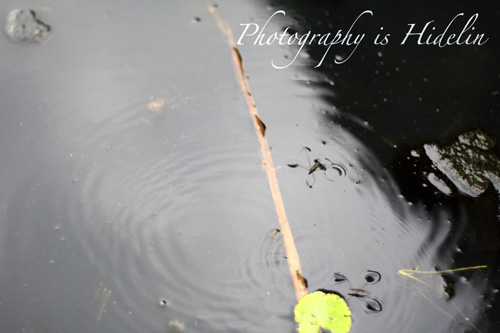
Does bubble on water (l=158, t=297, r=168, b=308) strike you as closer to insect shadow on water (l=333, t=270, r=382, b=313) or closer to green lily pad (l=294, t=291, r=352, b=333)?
green lily pad (l=294, t=291, r=352, b=333)

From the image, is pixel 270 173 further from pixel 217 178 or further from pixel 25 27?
pixel 25 27

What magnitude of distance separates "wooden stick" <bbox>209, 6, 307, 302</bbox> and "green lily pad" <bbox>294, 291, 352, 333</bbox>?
59mm

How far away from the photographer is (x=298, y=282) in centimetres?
187

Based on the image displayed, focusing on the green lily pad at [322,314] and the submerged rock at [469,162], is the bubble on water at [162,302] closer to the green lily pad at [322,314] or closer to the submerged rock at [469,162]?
the green lily pad at [322,314]

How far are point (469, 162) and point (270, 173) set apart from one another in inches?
39.7

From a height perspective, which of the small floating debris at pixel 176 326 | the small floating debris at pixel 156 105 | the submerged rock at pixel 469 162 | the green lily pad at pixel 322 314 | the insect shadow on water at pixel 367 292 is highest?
the submerged rock at pixel 469 162

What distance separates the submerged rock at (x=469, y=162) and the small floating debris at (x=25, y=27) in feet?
7.00

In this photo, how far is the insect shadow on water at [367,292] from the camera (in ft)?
6.07

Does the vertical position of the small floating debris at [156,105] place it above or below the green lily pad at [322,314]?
above

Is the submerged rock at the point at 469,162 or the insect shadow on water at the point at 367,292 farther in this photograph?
the submerged rock at the point at 469,162

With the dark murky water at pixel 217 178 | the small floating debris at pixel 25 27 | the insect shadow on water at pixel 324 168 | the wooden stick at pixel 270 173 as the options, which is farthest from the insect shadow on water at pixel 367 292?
the small floating debris at pixel 25 27

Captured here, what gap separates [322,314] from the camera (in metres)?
1.76

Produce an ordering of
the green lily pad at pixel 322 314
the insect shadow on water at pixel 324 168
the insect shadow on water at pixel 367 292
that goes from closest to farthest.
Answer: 1. the green lily pad at pixel 322 314
2. the insect shadow on water at pixel 367 292
3. the insect shadow on water at pixel 324 168

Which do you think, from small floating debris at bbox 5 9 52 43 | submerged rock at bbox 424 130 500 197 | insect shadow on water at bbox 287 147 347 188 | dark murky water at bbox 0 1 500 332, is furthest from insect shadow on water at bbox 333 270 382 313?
small floating debris at bbox 5 9 52 43
